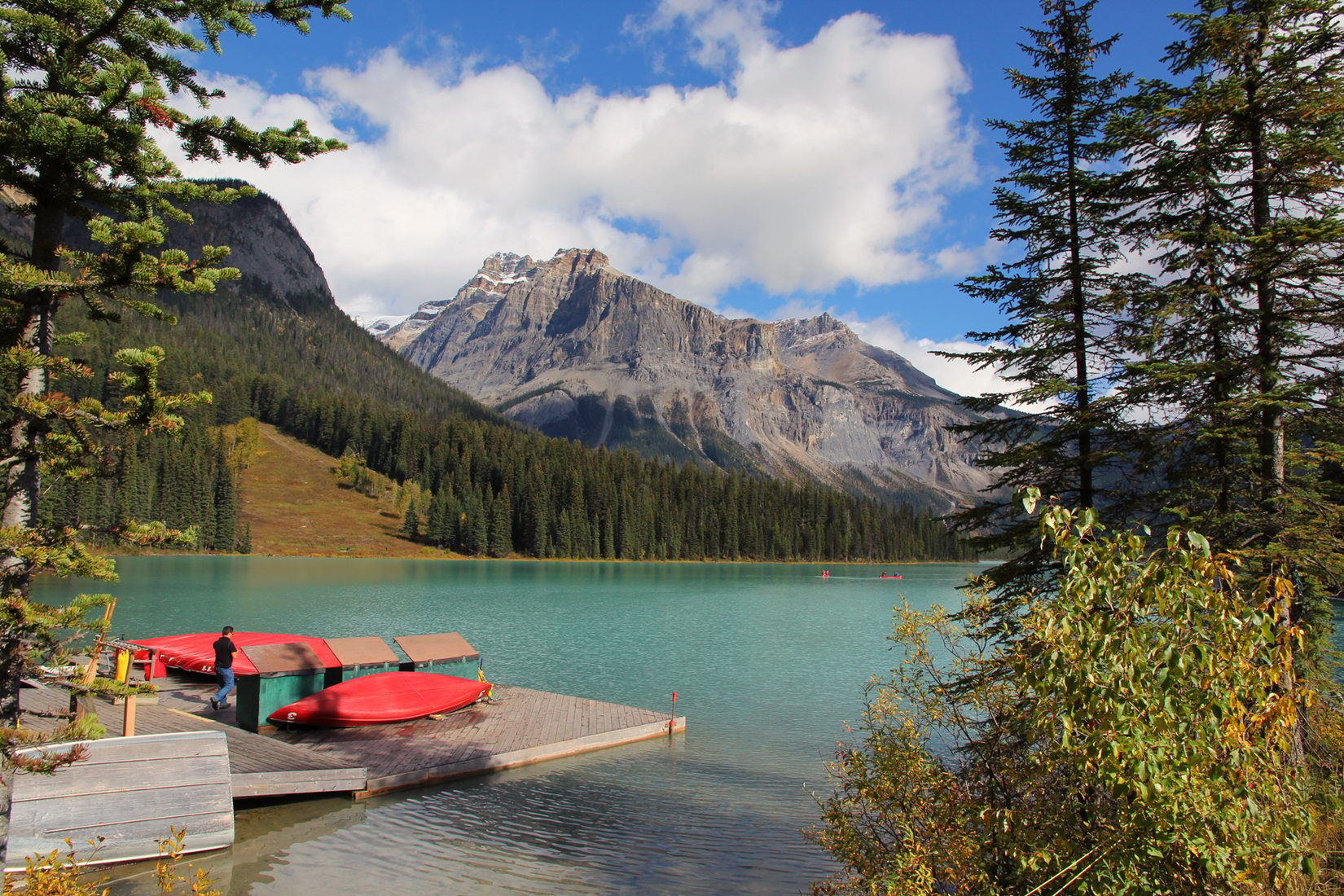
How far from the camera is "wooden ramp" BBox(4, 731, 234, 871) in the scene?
12492 millimetres

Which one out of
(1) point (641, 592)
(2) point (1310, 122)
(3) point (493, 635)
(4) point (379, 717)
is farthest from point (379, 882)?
(1) point (641, 592)

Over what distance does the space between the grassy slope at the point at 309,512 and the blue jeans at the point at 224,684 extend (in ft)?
404

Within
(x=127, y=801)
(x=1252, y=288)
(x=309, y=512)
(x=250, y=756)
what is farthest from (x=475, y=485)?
(x=1252, y=288)

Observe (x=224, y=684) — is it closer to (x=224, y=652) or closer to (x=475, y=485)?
(x=224, y=652)

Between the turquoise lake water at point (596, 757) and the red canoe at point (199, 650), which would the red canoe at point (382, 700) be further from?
the turquoise lake water at point (596, 757)

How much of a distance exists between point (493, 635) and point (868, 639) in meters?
25.2

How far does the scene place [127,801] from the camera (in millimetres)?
13375

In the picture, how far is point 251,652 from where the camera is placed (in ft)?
72.3

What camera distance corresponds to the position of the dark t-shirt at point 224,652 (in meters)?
23.3

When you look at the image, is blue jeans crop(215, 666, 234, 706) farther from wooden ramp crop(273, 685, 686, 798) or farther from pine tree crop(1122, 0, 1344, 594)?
pine tree crop(1122, 0, 1344, 594)

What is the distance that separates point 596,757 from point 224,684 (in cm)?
1171

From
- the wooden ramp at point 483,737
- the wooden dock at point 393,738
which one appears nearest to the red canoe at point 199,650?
the wooden dock at point 393,738

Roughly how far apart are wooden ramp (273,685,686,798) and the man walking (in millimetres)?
3524

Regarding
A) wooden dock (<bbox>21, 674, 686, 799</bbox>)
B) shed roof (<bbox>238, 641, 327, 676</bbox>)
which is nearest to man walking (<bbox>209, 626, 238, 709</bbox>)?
wooden dock (<bbox>21, 674, 686, 799</bbox>)
